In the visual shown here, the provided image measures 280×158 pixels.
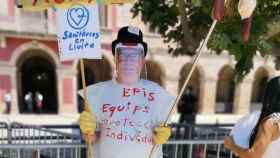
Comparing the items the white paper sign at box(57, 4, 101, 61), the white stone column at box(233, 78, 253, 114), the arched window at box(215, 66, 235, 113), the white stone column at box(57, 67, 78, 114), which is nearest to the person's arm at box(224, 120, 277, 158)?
the white paper sign at box(57, 4, 101, 61)

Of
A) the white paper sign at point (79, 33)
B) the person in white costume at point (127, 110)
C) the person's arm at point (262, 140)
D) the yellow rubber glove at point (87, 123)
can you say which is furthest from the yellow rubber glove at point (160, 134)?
the white paper sign at point (79, 33)

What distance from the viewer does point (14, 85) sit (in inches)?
559

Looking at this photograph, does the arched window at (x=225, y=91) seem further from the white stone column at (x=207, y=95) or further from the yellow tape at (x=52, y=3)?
the yellow tape at (x=52, y=3)

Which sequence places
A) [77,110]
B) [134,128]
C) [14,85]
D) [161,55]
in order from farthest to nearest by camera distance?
1. [161,55]
2. [77,110]
3. [14,85]
4. [134,128]

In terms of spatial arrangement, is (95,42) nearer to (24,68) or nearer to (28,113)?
(28,113)

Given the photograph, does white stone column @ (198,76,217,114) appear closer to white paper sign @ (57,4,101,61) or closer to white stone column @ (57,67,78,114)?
white stone column @ (57,67,78,114)

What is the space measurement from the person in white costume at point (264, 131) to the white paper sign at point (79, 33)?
1135 mm

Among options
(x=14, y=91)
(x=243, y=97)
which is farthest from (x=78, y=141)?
(x=243, y=97)

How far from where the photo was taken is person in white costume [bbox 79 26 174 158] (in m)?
2.26

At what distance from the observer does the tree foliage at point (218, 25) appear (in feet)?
10.3

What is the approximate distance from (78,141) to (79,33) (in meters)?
1.67

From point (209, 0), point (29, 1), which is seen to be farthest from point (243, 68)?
point (29, 1)

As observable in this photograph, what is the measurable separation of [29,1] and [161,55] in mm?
14600

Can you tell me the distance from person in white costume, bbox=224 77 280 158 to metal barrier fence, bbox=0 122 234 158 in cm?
88
